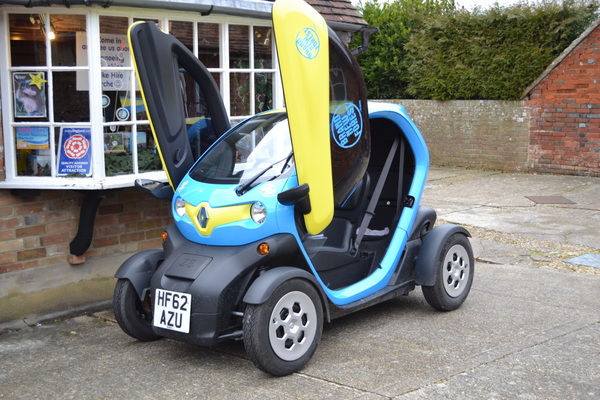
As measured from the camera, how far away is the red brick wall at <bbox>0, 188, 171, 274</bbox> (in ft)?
19.4

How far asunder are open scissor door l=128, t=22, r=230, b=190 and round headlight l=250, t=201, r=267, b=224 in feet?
→ 3.13

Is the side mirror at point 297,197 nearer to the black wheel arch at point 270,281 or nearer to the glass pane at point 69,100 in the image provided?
the black wheel arch at point 270,281

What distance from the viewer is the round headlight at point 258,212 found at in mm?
4816

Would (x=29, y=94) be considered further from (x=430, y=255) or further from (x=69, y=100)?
(x=430, y=255)

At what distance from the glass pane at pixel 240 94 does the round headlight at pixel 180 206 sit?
2.19 m

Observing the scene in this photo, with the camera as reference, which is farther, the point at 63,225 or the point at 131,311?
the point at 63,225

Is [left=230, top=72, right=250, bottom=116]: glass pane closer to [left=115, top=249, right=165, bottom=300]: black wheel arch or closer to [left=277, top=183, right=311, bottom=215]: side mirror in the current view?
[left=115, top=249, right=165, bottom=300]: black wheel arch

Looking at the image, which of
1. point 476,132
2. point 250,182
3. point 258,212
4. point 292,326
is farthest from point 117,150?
point 476,132

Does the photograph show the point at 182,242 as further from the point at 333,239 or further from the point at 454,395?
the point at 454,395

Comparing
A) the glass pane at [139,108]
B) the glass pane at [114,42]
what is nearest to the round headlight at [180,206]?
the glass pane at [139,108]

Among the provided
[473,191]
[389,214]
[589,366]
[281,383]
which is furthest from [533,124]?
[281,383]

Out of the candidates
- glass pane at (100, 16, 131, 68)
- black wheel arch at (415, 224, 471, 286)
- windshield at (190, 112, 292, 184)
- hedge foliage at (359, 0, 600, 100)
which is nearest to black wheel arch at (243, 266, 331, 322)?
windshield at (190, 112, 292, 184)

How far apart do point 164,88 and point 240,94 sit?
1.71m

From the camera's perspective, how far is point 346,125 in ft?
16.7
